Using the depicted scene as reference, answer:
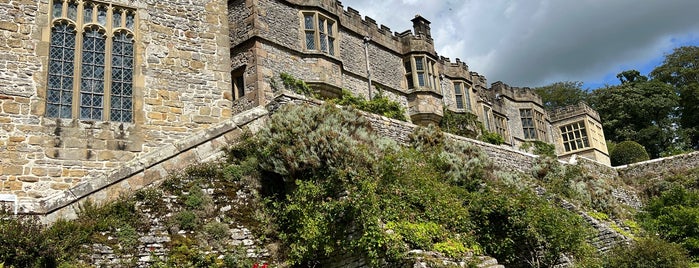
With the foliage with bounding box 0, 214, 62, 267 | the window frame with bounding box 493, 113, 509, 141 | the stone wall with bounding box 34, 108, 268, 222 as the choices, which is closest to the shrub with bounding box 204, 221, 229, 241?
the stone wall with bounding box 34, 108, 268, 222

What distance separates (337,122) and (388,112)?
35.9 feet

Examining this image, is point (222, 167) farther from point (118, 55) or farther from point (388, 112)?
point (388, 112)

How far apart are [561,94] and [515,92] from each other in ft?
63.8

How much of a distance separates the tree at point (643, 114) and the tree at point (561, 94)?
533 centimetres

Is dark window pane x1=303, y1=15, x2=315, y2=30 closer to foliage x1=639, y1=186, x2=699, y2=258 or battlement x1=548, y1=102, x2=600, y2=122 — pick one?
foliage x1=639, y1=186, x2=699, y2=258

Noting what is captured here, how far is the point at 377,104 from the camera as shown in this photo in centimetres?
2273

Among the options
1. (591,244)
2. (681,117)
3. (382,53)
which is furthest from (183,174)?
(681,117)

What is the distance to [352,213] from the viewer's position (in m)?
9.67

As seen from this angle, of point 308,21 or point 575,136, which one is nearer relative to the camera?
point 308,21

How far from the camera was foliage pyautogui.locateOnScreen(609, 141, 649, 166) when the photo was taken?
99.3 ft

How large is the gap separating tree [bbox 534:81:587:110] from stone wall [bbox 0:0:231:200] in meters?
44.2

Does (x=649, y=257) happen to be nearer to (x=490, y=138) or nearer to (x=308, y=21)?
(x=308, y=21)

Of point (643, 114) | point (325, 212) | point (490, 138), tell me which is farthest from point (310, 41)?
point (643, 114)

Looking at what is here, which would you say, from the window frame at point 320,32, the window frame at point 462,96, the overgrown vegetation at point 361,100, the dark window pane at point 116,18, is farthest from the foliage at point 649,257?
the window frame at point 462,96
